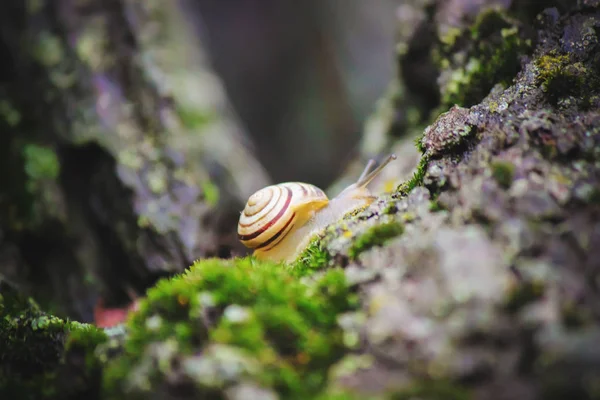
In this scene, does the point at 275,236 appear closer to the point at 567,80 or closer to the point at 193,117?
the point at 567,80

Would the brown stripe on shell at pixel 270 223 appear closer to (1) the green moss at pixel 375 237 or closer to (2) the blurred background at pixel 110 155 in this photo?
Result: (2) the blurred background at pixel 110 155

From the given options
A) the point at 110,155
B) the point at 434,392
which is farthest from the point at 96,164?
the point at 434,392

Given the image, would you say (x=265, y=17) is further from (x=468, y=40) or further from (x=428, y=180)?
(x=428, y=180)

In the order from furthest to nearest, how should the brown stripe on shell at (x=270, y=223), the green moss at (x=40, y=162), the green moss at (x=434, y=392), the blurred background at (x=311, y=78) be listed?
1. the blurred background at (x=311, y=78)
2. the green moss at (x=40, y=162)
3. the brown stripe on shell at (x=270, y=223)
4. the green moss at (x=434, y=392)

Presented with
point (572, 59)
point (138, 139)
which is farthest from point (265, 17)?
point (572, 59)

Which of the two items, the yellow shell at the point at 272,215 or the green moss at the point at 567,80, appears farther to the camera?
the yellow shell at the point at 272,215

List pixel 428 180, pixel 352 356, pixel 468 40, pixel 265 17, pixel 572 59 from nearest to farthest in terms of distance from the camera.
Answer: pixel 352 356 → pixel 428 180 → pixel 572 59 → pixel 468 40 → pixel 265 17

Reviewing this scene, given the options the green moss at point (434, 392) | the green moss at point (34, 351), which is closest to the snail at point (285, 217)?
the green moss at point (34, 351)

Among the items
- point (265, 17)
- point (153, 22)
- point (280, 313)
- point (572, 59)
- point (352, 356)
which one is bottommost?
point (352, 356)
